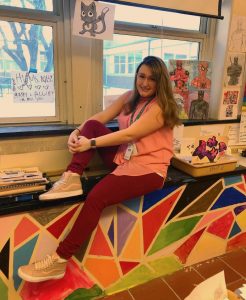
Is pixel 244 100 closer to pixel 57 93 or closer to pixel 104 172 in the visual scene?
pixel 104 172

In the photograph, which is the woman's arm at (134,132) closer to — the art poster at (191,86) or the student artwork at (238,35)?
the art poster at (191,86)

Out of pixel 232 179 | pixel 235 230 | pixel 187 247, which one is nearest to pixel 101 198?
pixel 187 247

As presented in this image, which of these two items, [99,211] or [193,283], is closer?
[99,211]

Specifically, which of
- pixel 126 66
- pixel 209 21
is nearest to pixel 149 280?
pixel 126 66

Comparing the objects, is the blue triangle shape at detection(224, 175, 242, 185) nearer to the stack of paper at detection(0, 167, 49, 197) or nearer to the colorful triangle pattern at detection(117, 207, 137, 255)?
the colorful triangle pattern at detection(117, 207, 137, 255)

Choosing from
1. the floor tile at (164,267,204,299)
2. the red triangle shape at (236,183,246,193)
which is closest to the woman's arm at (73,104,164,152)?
the red triangle shape at (236,183,246,193)

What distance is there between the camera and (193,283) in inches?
60.6

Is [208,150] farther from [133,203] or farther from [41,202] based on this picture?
[41,202]

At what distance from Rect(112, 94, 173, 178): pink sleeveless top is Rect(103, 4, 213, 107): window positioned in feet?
1.38

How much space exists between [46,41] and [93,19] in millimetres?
317

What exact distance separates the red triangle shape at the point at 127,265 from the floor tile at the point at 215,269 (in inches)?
16.8

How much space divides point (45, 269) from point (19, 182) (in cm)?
39

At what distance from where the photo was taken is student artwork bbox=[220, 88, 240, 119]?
2.04 meters

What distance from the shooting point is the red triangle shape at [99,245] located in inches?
53.0
